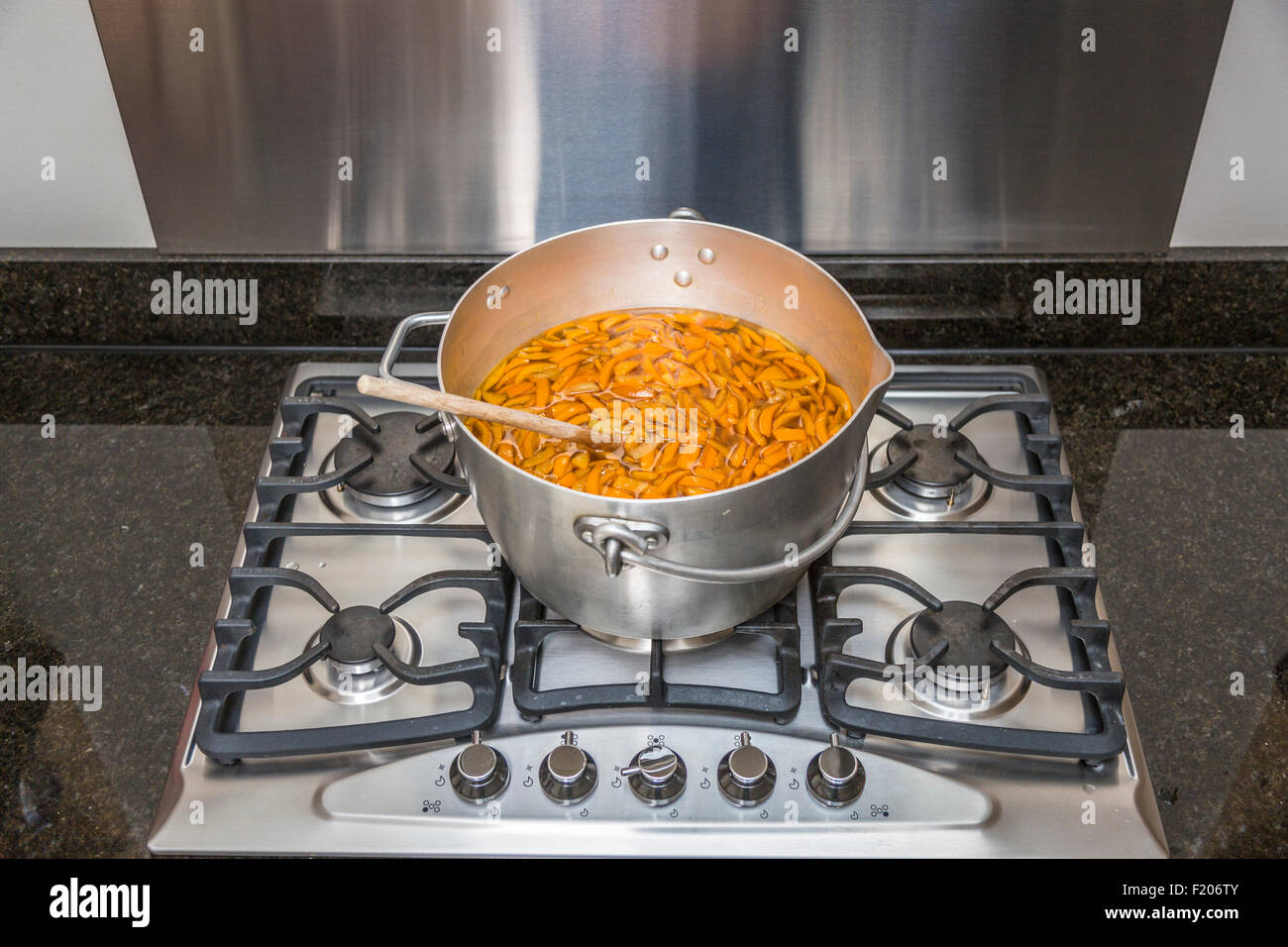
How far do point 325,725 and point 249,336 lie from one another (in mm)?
640

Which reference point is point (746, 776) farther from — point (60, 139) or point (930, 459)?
point (60, 139)

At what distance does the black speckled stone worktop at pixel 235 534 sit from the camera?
3.47 ft

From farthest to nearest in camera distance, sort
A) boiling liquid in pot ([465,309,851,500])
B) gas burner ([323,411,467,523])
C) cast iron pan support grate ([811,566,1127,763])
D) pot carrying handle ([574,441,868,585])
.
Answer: gas burner ([323,411,467,523]) → boiling liquid in pot ([465,309,851,500]) → cast iron pan support grate ([811,566,1127,763]) → pot carrying handle ([574,441,868,585])

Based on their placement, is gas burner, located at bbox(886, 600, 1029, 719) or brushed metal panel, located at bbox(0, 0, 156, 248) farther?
brushed metal panel, located at bbox(0, 0, 156, 248)

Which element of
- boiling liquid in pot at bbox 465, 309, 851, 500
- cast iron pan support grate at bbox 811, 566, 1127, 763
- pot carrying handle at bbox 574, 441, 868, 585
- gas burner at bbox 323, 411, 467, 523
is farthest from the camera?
gas burner at bbox 323, 411, 467, 523

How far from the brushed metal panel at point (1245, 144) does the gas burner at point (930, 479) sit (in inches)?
17.1

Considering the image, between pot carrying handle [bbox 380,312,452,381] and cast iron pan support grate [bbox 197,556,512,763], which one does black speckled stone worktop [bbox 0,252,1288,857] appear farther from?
pot carrying handle [bbox 380,312,452,381]

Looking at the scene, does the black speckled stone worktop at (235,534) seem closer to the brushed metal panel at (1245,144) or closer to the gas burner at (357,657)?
the brushed metal panel at (1245,144)

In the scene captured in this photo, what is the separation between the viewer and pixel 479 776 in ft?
3.25

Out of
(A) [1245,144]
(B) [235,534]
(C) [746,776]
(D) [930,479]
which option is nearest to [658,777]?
(C) [746,776]

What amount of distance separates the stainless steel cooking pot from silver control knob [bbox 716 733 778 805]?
0.12 m

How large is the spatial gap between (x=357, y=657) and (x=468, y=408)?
265 mm

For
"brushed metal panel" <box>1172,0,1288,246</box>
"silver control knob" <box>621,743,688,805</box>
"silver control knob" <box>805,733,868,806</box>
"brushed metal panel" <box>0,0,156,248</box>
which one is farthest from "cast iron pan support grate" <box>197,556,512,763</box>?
"brushed metal panel" <box>1172,0,1288,246</box>

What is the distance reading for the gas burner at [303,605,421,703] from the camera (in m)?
1.08
